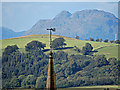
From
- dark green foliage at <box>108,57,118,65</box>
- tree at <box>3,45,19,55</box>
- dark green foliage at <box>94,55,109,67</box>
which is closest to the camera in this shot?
dark green foliage at <box>108,57,118,65</box>

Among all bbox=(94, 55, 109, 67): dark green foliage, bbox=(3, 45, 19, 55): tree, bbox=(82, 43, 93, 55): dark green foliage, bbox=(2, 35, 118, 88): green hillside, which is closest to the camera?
bbox=(2, 35, 118, 88): green hillside

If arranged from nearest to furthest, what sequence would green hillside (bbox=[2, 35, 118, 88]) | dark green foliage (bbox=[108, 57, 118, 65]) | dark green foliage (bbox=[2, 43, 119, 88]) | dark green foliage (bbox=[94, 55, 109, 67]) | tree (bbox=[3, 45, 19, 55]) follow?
dark green foliage (bbox=[2, 43, 119, 88]), green hillside (bbox=[2, 35, 118, 88]), dark green foliage (bbox=[108, 57, 118, 65]), dark green foliage (bbox=[94, 55, 109, 67]), tree (bbox=[3, 45, 19, 55])

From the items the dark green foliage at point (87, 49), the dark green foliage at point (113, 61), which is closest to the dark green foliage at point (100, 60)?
the dark green foliage at point (113, 61)

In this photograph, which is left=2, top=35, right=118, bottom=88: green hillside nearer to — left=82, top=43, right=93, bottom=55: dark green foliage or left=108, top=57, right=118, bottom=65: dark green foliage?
left=108, top=57, right=118, bottom=65: dark green foliage

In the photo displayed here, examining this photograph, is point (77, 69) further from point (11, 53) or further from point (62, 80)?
point (11, 53)

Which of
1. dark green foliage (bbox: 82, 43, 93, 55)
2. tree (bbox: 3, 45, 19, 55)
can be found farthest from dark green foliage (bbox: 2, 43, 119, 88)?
tree (bbox: 3, 45, 19, 55)

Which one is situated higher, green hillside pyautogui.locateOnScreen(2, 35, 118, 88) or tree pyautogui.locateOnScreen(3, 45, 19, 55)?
tree pyautogui.locateOnScreen(3, 45, 19, 55)

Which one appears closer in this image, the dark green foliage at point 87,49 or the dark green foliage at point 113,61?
the dark green foliage at point 113,61

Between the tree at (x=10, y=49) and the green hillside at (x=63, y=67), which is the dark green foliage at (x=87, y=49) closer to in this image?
the green hillside at (x=63, y=67)

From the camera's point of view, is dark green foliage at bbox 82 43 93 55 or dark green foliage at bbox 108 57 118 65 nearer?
dark green foliage at bbox 108 57 118 65

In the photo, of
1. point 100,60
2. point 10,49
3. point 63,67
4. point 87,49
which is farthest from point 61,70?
point 10,49

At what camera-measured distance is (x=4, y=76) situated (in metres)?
177

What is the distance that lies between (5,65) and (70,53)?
40401mm

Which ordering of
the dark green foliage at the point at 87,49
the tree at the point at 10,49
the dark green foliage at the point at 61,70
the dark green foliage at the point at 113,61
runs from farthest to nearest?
the dark green foliage at the point at 87,49 → the tree at the point at 10,49 → the dark green foliage at the point at 113,61 → the dark green foliage at the point at 61,70
